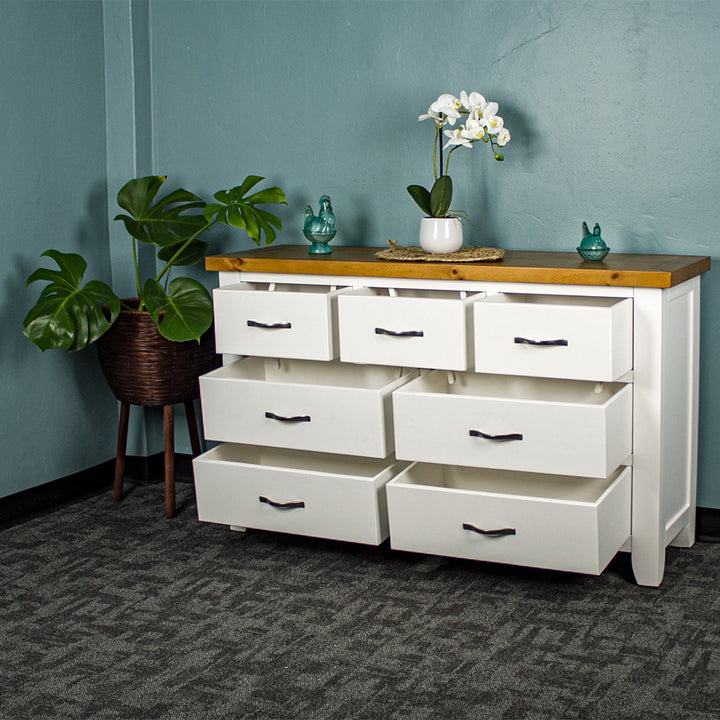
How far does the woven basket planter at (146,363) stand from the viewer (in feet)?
9.81

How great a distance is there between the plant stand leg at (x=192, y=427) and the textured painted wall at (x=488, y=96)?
20.9 inches

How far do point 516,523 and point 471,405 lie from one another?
11.9 inches

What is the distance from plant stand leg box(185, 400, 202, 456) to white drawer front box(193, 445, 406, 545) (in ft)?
1.35

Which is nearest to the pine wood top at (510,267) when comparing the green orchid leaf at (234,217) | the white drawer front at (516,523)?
the green orchid leaf at (234,217)

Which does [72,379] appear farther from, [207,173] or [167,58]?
[167,58]

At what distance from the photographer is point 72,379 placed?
3.24m

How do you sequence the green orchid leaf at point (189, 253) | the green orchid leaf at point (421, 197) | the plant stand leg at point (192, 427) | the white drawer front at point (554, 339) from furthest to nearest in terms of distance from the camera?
the plant stand leg at point (192, 427), the green orchid leaf at point (189, 253), the green orchid leaf at point (421, 197), the white drawer front at point (554, 339)

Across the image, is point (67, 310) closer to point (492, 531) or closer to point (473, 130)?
point (473, 130)

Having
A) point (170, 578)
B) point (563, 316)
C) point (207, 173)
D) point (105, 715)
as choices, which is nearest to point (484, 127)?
point (563, 316)

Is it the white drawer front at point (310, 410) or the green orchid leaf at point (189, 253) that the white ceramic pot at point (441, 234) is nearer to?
the white drawer front at point (310, 410)

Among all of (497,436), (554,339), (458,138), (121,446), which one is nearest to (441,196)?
(458,138)

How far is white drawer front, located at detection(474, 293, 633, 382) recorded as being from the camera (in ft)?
7.57

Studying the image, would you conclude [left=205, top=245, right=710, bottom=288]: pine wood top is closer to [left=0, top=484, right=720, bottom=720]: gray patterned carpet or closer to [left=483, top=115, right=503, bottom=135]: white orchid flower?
[left=483, top=115, right=503, bottom=135]: white orchid flower

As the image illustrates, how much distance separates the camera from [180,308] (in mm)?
2822
